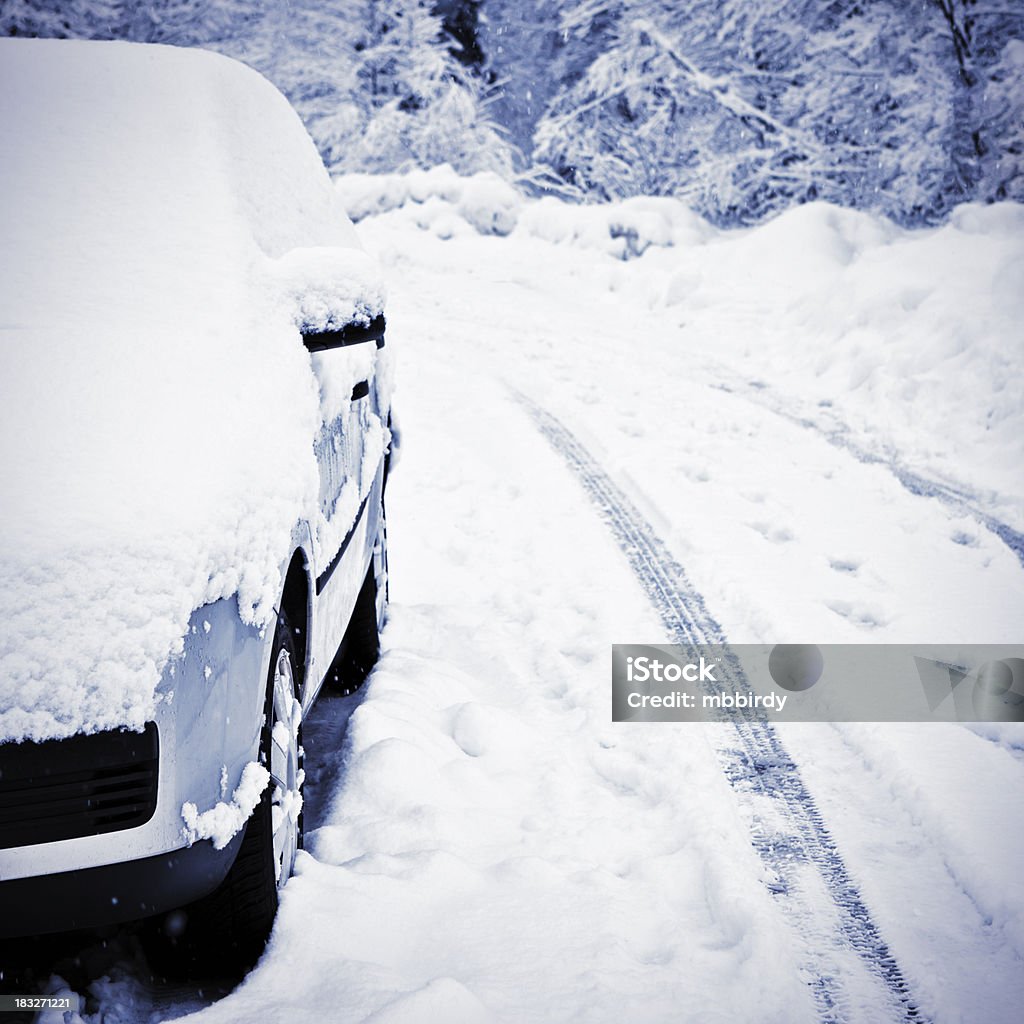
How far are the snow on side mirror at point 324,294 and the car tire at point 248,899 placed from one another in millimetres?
844

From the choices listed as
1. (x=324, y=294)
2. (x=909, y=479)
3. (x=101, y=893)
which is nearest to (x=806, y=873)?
(x=101, y=893)

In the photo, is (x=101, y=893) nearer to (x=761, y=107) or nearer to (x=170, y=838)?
(x=170, y=838)

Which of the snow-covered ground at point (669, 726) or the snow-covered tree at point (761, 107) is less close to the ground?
the snow-covered tree at point (761, 107)

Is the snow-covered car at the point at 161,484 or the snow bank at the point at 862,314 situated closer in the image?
the snow-covered car at the point at 161,484

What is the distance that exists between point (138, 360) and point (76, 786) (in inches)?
38.9

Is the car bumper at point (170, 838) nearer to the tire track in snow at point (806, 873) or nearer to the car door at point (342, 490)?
the car door at point (342, 490)

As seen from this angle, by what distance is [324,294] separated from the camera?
239 cm

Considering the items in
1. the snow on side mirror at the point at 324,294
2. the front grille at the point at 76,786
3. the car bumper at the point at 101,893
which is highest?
the snow on side mirror at the point at 324,294

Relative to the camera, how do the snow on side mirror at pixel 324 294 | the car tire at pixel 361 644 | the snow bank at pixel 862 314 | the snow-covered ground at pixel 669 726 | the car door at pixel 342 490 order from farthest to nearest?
the snow bank at pixel 862 314, the car tire at pixel 361 644, the car door at pixel 342 490, the snow on side mirror at pixel 324 294, the snow-covered ground at pixel 669 726

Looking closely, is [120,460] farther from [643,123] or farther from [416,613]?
[643,123]

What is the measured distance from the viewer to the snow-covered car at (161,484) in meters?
1.53

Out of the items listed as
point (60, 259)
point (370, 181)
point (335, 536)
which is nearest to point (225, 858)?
point (335, 536)

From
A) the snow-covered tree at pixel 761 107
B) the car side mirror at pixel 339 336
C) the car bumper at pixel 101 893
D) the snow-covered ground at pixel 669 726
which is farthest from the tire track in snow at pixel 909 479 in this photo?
the snow-covered tree at pixel 761 107

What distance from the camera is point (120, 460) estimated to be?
1767 mm
